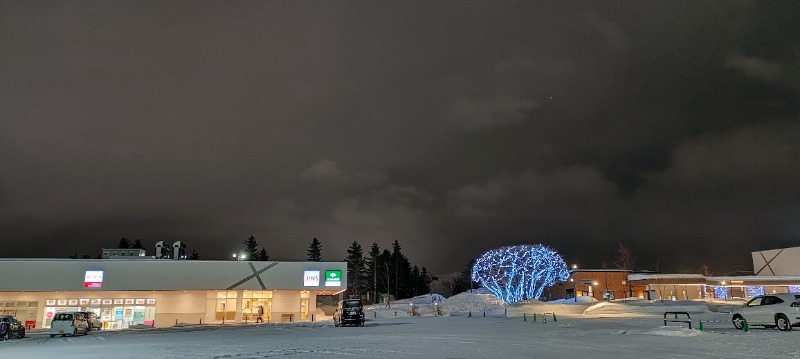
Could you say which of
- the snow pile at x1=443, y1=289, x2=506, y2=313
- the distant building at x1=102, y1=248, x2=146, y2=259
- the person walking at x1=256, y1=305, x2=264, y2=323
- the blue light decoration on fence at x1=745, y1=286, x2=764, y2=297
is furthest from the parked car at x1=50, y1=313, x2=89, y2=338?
the blue light decoration on fence at x1=745, y1=286, x2=764, y2=297

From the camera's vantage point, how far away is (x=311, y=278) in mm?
45938

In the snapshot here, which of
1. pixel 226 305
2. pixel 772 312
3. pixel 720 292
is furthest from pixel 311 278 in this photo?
pixel 720 292

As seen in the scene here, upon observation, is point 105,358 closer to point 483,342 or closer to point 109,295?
point 483,342

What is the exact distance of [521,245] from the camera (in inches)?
2537

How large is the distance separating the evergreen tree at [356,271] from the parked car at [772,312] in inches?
3389

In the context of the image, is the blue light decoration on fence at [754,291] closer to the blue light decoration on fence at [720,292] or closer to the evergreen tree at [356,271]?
the blue light decoration on fence at [720,292]

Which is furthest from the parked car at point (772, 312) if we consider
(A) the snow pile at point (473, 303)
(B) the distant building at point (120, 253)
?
(B) the distant building at point (120, 253)

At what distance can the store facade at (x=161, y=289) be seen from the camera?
139 ft

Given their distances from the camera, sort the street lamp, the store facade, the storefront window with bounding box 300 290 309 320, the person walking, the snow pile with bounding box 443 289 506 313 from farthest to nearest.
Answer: the street lamp, the snow pile with bounding box 443 289 506 313, the storefront window with bounding box 300 290 309 320, the person walking, the store facade

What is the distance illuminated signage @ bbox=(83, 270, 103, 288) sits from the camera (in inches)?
1681

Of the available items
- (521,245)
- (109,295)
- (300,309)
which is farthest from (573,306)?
(109,295)

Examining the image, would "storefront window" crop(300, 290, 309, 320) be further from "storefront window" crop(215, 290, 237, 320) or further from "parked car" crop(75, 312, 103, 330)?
"parked car" crop(75, 312, 103, 330)

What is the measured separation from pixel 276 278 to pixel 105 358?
3027 centimetres

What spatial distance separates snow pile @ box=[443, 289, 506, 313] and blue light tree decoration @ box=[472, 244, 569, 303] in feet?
4.15
